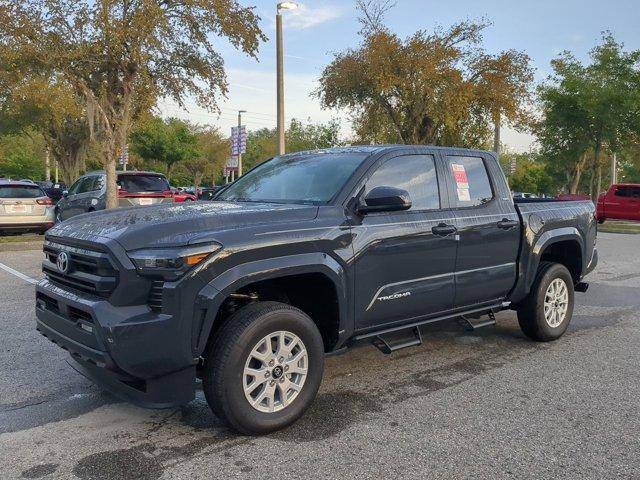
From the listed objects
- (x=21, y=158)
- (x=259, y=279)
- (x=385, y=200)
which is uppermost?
(x=21, y=158)

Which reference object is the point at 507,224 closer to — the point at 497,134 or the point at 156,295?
the point at 156,295

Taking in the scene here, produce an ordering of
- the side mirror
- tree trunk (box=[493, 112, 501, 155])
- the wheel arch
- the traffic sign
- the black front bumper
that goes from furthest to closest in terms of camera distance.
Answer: the traffic sign → tree trunk (box=[493, 112, 501, 155]) → the wheel arch → the side mirror → the black front bumper

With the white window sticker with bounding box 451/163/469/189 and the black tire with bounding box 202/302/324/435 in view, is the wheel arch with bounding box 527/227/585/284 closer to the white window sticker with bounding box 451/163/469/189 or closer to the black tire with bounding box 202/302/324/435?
the white window sticker with bounding box 451/163/469/189

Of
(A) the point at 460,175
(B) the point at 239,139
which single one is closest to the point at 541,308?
(A) the point at 460,175

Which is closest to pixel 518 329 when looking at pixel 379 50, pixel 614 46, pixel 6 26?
pixel 6 26

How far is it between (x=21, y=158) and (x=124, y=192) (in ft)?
172

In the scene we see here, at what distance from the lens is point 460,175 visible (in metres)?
5.12

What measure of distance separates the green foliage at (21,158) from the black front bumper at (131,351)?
6002cm

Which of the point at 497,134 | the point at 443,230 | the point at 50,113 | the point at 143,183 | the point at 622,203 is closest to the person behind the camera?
the point at 443,230

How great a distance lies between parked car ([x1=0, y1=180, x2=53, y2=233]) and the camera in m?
14.7

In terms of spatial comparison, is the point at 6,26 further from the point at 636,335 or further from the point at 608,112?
the point at 608,112

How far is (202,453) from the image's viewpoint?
3.43 metres

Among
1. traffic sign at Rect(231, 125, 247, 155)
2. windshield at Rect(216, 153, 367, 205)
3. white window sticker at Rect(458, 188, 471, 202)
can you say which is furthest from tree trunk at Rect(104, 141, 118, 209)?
white window sticker at Rect(458, 188, 471, 202)

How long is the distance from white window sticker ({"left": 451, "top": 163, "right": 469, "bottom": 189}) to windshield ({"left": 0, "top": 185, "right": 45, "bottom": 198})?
512 inches
